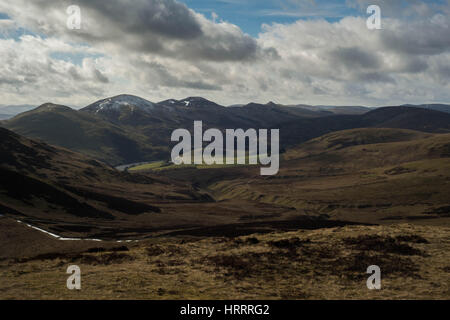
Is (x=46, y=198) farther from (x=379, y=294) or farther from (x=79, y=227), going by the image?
(x=379, y=294)

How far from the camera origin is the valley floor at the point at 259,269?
89.6ft

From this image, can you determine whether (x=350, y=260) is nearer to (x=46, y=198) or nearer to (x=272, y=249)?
(x=272, y=249)

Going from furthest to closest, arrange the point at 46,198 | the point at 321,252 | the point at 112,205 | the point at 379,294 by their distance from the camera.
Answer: the point at 112,205, the point at 46,198, the point at 321,252, the point at 379,294

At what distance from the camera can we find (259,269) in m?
34.1

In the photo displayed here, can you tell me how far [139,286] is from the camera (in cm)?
2845

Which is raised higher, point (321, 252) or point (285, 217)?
point (321, 252)

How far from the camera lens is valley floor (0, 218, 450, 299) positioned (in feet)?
89.6
